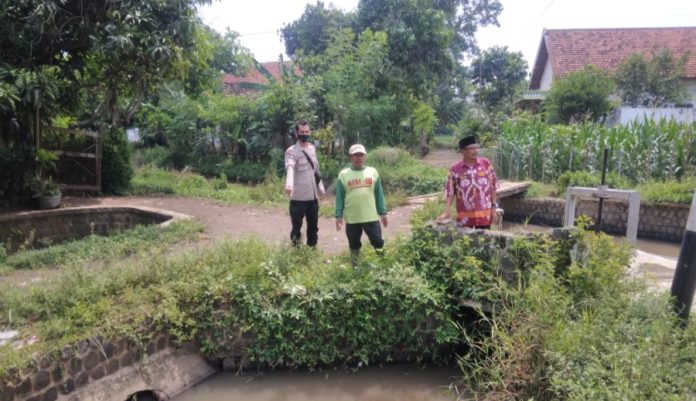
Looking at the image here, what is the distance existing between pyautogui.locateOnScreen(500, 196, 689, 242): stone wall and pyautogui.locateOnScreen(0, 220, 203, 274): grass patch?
6501 millimetres

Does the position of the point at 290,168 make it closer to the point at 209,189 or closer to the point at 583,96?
the point at 209,189

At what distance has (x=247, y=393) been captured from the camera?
4.89m

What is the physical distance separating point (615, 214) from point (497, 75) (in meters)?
20.7

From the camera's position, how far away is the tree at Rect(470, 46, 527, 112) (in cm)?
2669

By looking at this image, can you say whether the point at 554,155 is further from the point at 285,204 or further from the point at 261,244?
the point at 261,244

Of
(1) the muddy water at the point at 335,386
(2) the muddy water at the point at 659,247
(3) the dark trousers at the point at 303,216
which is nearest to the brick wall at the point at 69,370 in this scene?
(1) the muddy water at the point at 335,386

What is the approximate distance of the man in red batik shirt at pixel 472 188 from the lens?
5.19 m

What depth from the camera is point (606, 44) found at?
73.5 ft

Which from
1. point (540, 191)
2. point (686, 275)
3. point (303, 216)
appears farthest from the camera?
point (540, 191)

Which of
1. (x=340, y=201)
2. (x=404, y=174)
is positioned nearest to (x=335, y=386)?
(x=340, y=201)

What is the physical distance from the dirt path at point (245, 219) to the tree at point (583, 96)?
9.44m

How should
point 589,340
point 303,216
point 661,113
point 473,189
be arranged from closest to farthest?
point 589,340 < point 473,189 < point 303,216 < point 661,113

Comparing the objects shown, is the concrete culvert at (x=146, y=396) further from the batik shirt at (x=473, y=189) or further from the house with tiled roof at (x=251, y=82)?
the house with tiled roof at (x=251, y=82)

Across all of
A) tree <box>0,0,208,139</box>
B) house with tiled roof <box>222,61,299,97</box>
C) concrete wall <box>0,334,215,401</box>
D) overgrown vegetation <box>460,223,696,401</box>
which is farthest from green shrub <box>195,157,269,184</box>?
overgrown vegetation <box>460,223,696,401</box>
